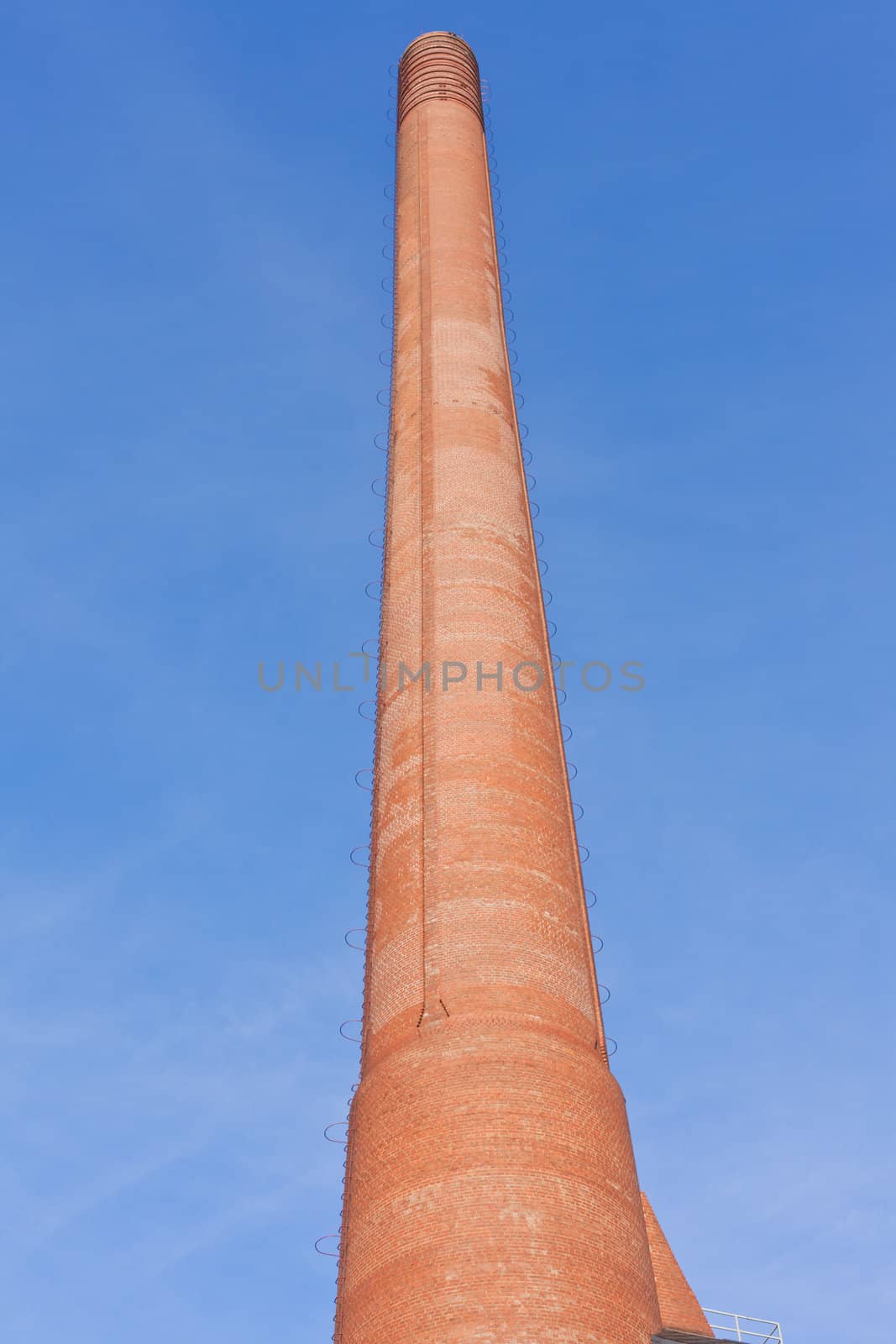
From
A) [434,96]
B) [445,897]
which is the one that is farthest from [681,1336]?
[434,96]

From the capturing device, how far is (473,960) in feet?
50.5

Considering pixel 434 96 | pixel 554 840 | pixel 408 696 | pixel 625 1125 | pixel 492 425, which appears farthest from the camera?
pixel 434 96

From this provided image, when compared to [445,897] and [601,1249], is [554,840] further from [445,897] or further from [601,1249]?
[601,1249]

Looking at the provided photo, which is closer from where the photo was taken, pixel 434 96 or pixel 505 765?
pixel 505 765

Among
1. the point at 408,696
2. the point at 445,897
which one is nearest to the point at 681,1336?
the point at 445,897

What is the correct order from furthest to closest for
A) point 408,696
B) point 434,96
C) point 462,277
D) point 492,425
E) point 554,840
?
point 434,96, point 462,277, point 492,425, point 408,696, point 554,840

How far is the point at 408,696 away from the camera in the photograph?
61.1 feet

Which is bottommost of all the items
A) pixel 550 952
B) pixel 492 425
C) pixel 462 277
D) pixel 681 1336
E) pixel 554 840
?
pixel 681 1336

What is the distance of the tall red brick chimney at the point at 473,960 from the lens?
Result: 43.3 feet

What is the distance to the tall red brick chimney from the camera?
13.2 meters

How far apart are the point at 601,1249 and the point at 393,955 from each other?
402cm

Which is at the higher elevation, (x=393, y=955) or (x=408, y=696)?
(x=408, y=696)

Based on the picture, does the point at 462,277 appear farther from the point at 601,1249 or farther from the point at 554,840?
the point at 601,1249

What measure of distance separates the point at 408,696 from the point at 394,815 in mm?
1755
